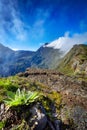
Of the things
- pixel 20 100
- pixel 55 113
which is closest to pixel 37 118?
pixel 20 100

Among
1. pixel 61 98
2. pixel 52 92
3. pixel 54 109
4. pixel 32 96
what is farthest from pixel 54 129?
pixel 52 92

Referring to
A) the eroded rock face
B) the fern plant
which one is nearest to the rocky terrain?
the eroded rock face

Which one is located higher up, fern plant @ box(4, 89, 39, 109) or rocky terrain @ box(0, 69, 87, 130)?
fern plant @ box(4, 89, 39, 109)

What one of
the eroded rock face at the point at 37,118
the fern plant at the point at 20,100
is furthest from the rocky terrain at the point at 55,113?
the fern plant at the point at 20,100

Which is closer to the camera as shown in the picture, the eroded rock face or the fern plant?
the eroded rock face

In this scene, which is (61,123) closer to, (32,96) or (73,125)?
(73,125)

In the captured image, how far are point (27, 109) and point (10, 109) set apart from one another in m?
0.74

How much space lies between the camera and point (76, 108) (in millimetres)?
12875

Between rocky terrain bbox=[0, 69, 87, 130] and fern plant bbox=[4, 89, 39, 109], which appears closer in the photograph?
rocky terrain bbox=[0, 69, 87, 130]

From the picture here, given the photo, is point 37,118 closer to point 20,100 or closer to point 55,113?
point 20,100

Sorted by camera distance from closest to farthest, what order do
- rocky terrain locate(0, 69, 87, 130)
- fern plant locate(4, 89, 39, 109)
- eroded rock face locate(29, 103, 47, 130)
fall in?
1. eroded rock face locate(29, 103, 47, 130)
2. rocky terrain locate(0, 69, 87, 130)
3. fern plant locate(4, 89, 39, 109)

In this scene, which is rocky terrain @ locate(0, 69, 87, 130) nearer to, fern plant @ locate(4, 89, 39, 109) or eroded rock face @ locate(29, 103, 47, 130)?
eroded rock face @ locate(29, 103, 47, 130)

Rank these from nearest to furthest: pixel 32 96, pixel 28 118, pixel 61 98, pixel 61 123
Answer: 1. pixel 28 118
2. pixel 32 96
3. pixel 61 123
4. pixel 61 98

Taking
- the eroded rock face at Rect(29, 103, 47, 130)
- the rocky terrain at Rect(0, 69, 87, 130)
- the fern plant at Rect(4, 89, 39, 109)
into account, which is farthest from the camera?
the fern plant at Rect(4, 89, 39, 109)
